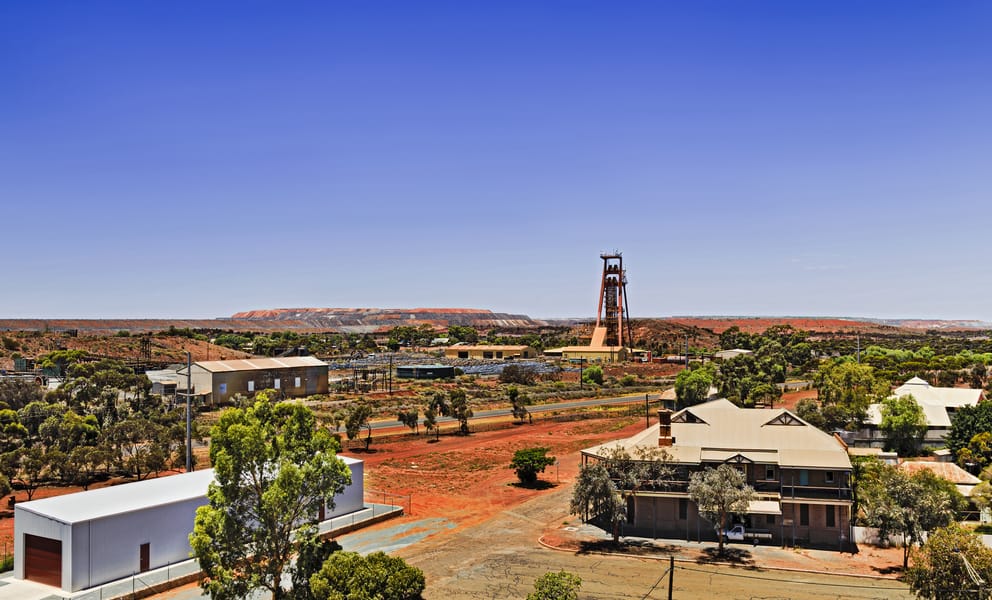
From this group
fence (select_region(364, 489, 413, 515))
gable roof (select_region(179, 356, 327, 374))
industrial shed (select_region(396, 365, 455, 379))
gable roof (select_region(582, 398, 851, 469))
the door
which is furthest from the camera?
industrial shed (select_region(396, 365, 455, 379))

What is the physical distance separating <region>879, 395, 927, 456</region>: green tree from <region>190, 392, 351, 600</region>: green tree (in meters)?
47.8

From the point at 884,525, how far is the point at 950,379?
233 feet

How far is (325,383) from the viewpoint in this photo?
8944cm

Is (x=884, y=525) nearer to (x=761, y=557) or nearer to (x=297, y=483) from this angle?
(x=761, y=557)

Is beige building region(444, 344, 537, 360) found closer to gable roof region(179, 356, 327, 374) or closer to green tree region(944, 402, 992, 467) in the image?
gable roof region(179, 356, 327, 374)

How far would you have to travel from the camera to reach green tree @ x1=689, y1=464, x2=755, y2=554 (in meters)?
32.4

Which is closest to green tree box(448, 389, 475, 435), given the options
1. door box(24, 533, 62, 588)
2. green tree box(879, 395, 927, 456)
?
green tree box(879, 395, 927, 456)

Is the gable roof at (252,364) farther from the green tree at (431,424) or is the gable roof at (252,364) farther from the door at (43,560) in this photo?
the door at (43,560)

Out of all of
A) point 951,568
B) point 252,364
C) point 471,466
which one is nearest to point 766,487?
point 951,568

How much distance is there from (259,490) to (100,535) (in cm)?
943

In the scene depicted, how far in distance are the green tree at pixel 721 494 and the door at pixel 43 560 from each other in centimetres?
2577

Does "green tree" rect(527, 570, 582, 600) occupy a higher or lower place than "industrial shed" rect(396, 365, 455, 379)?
higher

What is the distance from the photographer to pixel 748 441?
3888cm

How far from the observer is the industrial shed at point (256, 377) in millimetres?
76750
